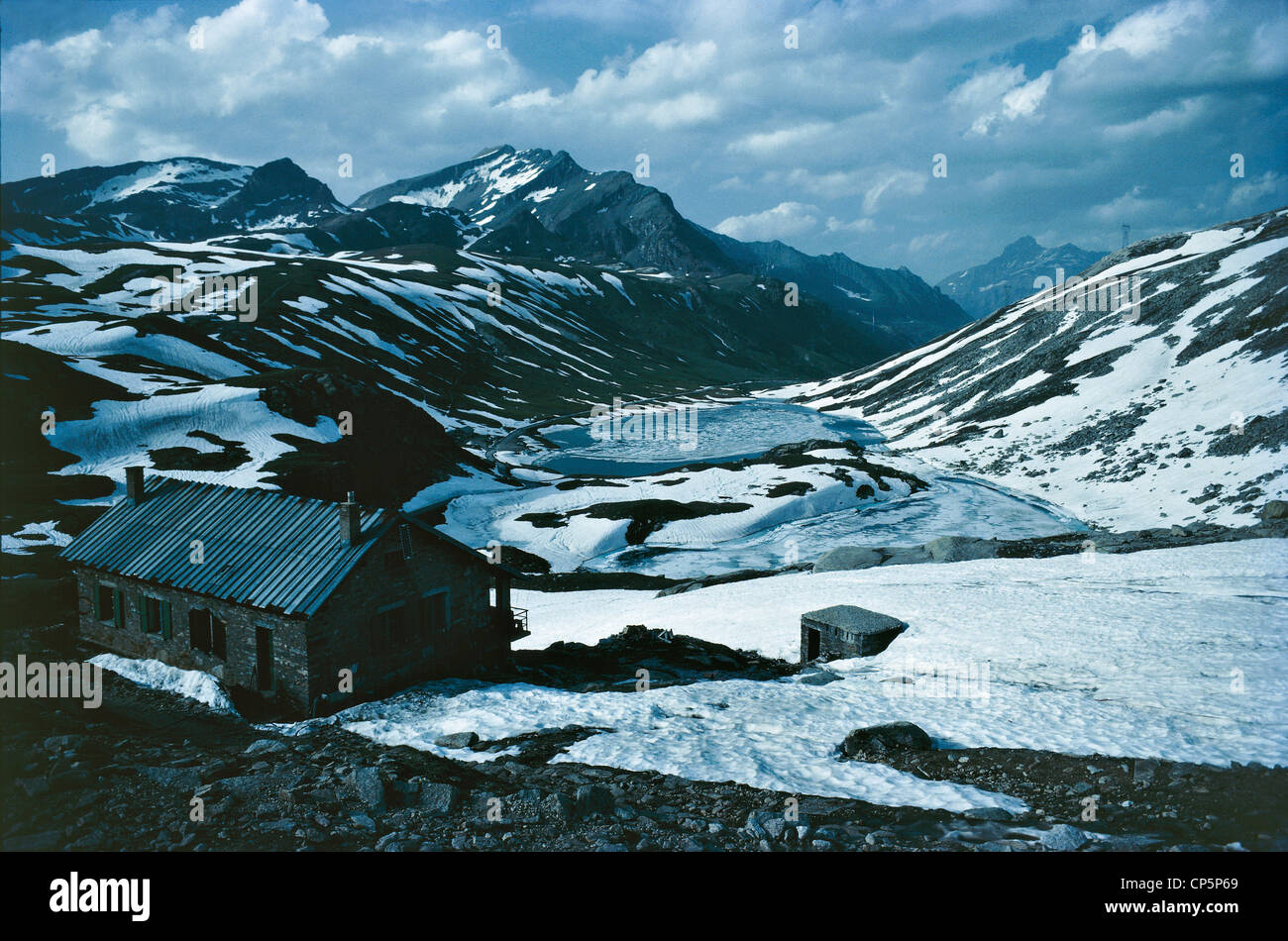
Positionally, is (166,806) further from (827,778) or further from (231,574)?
(827,778)

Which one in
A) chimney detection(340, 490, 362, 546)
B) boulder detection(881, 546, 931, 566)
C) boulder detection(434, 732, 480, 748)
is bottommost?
boulder detection(434, 732, 480, 748)

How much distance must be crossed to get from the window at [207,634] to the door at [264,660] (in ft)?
5.80

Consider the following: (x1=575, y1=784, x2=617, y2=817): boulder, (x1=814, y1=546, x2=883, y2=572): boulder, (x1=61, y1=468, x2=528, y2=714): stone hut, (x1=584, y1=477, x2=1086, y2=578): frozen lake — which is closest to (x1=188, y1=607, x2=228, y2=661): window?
(x1=61, y1=468, x2=528, y2=714): stone hut

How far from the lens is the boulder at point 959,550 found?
48.3 m

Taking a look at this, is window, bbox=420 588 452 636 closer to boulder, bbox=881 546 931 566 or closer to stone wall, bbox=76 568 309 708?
stone wall, bbox=76 568 309 708

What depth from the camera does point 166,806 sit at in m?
15.1

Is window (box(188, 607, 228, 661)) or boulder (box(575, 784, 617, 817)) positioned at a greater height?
window (box(188, 607, 228, 661))

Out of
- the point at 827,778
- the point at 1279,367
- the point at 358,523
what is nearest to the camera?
the point at 827,778

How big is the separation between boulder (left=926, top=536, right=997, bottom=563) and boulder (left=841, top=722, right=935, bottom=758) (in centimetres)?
3057

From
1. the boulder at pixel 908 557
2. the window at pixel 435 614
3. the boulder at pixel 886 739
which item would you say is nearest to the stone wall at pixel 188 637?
the window at pixel 435 614

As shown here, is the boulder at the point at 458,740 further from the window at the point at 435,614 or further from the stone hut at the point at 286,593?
the window at the point at 435,614

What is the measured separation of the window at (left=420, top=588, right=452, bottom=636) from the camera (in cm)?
2658
